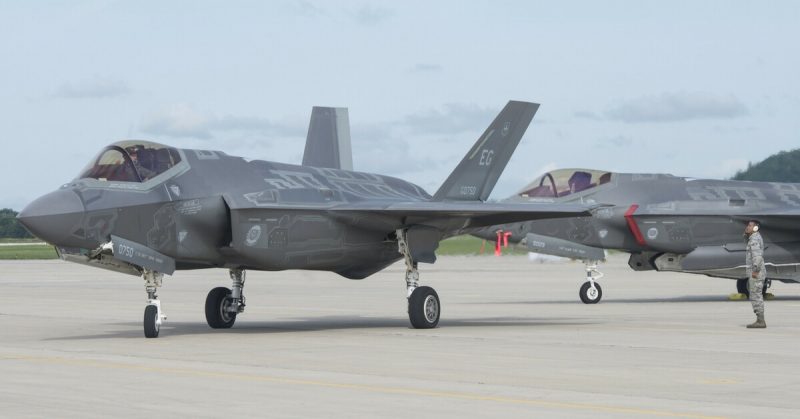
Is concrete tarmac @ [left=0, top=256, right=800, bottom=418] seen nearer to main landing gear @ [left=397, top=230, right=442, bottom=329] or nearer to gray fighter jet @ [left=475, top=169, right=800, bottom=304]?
main landing gear @ [left=397, top=230, right=442, bottom=329]

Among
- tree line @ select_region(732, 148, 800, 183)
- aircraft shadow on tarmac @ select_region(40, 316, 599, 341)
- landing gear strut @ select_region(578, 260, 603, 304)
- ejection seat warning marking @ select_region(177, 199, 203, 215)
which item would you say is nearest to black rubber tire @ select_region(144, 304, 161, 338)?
aircraft shadow on tarmac @ select_region(40, 316, 599, 341)

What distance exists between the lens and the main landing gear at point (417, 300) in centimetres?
1877

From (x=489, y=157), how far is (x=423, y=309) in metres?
3.90

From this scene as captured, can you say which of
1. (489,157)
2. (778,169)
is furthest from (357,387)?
(778,169)

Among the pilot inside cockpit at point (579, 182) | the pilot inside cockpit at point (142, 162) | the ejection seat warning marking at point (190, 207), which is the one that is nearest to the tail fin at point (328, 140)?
the pilot inside cockpit at point (579, 182)

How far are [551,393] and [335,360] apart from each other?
3703 millimetres

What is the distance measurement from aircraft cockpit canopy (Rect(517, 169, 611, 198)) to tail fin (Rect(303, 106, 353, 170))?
14.8ft

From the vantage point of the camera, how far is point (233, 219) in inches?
694

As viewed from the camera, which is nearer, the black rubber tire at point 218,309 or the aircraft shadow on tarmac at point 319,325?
the aircraft shadow on tarmac at point 319,325

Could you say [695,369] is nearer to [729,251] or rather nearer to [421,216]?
[421,216]

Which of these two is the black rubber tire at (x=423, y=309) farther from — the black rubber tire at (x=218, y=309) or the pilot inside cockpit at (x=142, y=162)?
the pilot inside cockpit at (x=142, y=162)

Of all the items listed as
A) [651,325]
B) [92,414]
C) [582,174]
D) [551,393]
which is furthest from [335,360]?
[582,174]

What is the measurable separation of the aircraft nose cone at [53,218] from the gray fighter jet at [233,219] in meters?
0.01

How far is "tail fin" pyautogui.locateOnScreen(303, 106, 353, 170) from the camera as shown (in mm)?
25391
